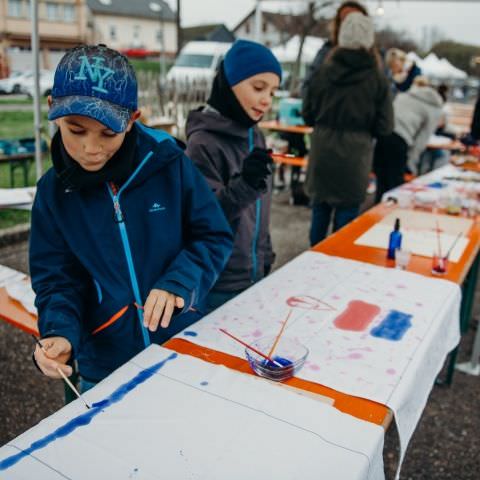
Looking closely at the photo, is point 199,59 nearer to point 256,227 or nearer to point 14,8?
point 14,8

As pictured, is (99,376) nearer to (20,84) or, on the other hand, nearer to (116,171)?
(116,171)

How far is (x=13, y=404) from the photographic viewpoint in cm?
236

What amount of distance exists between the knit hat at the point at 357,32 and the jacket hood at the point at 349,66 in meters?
0.04

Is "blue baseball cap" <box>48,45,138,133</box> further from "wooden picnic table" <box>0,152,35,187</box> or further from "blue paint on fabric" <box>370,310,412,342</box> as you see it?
"wooden picnic table" <box>0,152,35,187</box>

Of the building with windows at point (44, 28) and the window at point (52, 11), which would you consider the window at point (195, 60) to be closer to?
the building with windows at point (44, 28)

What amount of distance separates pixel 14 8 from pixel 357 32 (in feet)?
7.66

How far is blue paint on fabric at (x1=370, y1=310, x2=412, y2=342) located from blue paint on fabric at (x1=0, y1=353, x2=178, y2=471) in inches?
23.5

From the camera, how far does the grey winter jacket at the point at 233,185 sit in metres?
1.67

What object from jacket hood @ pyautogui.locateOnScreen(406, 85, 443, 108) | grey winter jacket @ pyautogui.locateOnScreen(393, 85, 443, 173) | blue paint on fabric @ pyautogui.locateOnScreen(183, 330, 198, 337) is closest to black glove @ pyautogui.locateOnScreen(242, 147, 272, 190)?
blue paint on fabric @ pyautogui.locateOnScreen(183, 330, 198, 337)

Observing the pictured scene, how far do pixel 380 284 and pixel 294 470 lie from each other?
1.01 m

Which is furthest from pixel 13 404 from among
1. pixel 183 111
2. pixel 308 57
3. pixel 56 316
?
pixel 308 57

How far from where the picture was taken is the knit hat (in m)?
3.01

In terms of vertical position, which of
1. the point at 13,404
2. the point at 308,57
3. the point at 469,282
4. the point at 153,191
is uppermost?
the point at 308,57

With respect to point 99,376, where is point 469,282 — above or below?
below
